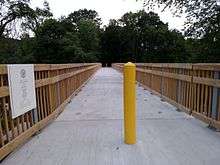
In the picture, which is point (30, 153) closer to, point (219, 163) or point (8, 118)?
point (8, 118)

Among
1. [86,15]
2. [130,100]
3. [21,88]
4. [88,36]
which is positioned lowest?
[130,100]

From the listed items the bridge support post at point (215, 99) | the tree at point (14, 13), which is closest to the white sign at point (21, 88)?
the bridge support post at point (215, 99)

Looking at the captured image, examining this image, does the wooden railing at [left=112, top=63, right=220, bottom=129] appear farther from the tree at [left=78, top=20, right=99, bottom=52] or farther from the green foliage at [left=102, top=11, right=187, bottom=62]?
the tree at [left=78, top=20, right=99, bottom=52]

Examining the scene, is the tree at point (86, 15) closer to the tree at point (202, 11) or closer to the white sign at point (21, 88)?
the tree at point (202, 11)

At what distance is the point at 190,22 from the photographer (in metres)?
15.3

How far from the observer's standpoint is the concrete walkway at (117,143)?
348 cm

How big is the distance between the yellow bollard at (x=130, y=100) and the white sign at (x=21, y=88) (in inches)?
60.1

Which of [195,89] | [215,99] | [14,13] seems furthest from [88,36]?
[215,99]

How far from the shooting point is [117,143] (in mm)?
4094

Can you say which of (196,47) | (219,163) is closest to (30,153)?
Result: (219,163)

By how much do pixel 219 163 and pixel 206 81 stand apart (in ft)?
6.50

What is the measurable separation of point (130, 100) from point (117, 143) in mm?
699

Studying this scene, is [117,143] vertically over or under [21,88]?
under

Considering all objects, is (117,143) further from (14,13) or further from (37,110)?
(14,13)
